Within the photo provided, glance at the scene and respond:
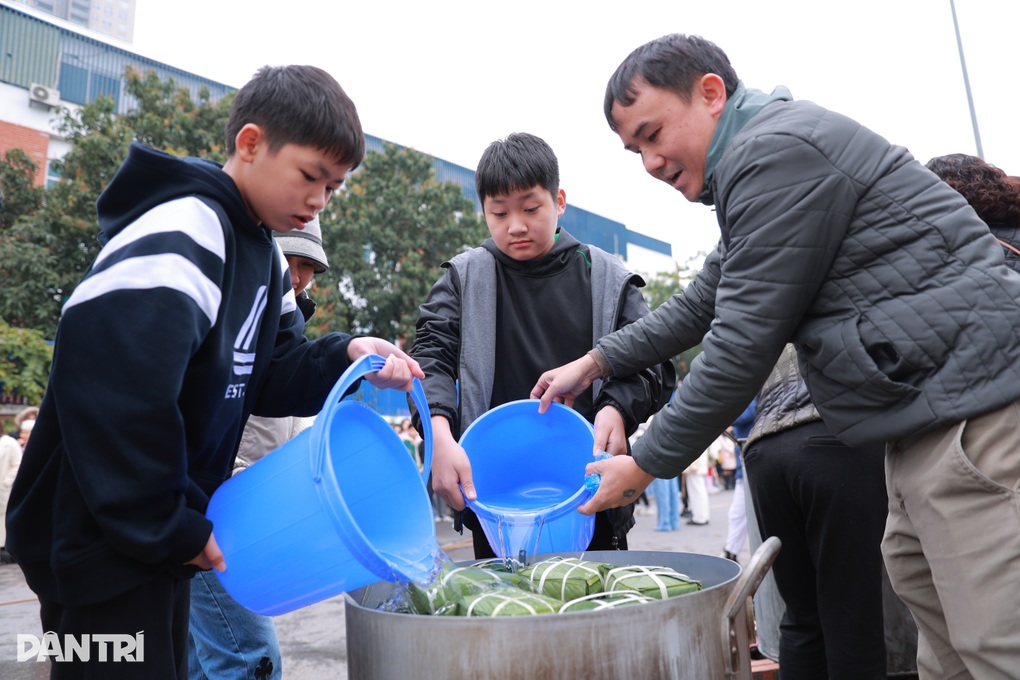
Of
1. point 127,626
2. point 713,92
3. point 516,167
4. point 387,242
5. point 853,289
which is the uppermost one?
point 387,242

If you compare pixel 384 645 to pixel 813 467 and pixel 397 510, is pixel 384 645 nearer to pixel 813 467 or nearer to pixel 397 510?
pixel 397 510

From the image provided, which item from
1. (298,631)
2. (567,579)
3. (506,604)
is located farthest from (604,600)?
(298,631)

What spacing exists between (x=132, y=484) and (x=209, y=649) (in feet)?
4.14

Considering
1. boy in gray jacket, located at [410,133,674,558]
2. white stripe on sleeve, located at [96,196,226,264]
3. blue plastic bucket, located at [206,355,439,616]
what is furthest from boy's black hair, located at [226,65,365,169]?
boy in gray jacket, located at [410,133,674,558]

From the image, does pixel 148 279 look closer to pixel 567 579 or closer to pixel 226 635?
pixel 567 579

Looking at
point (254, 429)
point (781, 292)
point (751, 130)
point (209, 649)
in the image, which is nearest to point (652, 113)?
point (751, 130)

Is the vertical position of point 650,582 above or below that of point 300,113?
below

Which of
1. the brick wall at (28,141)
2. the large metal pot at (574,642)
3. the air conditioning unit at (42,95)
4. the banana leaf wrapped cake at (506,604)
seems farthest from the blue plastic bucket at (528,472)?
the air conditioning unit at (42,95)

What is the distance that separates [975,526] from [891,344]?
→ 38 centimetres

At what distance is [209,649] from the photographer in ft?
7.06

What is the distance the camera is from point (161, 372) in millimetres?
1155

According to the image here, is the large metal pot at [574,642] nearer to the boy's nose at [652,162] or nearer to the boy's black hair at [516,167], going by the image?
the boy's nose at [652,162]

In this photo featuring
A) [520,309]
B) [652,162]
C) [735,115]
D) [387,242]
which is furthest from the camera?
[387,242]

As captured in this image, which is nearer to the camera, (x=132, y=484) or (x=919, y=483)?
(x=132, y=484)
